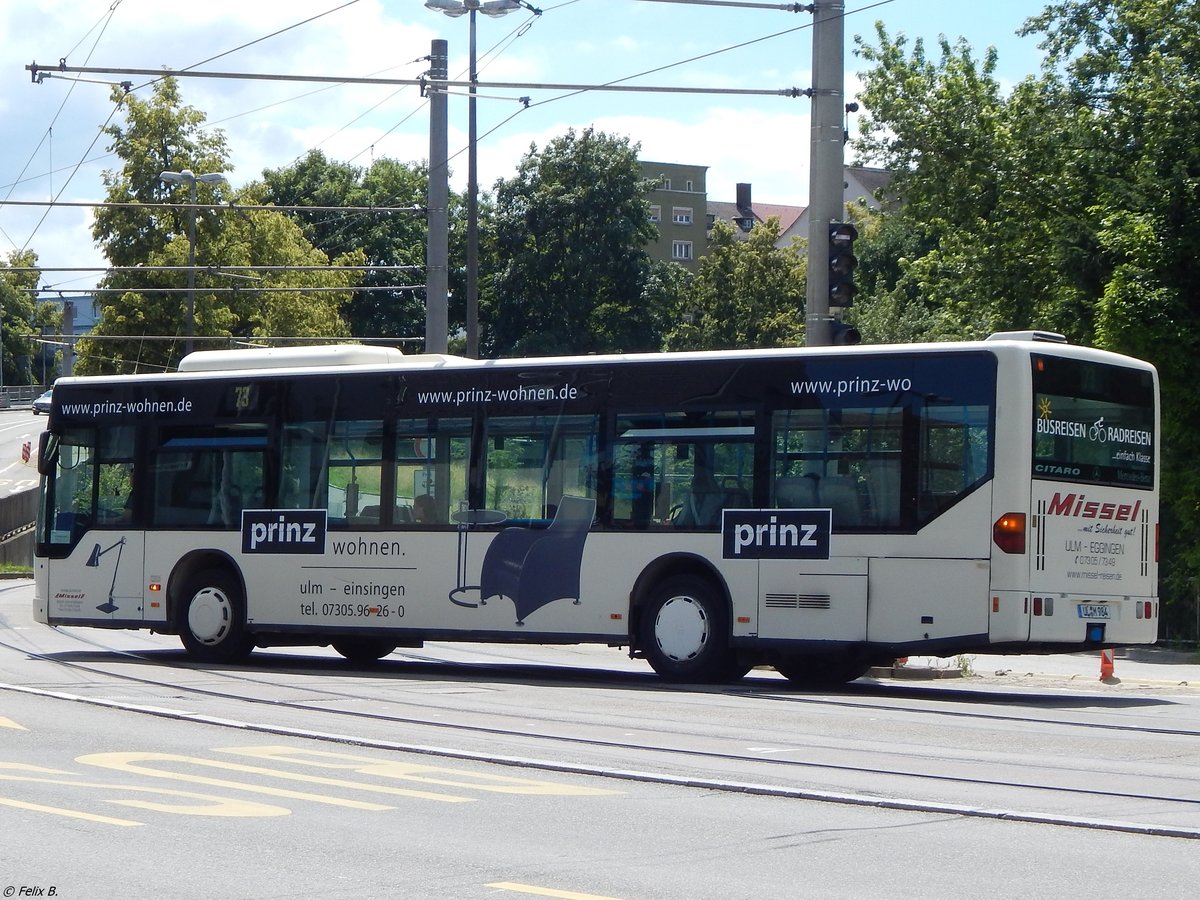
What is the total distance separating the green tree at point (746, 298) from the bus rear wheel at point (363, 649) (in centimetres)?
5188

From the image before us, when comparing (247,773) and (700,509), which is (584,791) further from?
(700,509)

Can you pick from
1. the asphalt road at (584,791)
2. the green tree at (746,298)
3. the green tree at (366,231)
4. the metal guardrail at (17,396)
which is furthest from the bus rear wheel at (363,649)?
the metal guardrail at (17,396)

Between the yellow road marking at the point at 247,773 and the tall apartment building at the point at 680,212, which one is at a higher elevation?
the tall apartment building at the point at 680,212

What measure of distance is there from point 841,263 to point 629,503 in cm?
380

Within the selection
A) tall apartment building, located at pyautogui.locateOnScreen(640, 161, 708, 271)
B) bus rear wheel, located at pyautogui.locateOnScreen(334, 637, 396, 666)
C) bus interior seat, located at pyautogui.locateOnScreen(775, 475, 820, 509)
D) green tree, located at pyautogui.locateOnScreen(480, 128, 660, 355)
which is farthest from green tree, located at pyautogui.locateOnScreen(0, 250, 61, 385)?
bus interior seat, located at pyautogui.locateOnScreen(775, 475, 820, 509)

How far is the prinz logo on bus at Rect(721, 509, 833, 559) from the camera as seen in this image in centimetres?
1509

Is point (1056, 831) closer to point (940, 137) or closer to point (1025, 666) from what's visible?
point (1025, 666)

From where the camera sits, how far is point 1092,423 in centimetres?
1495

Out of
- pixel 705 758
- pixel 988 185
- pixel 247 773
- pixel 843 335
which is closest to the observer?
pixel 247 773

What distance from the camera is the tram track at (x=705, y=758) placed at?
8695 mm

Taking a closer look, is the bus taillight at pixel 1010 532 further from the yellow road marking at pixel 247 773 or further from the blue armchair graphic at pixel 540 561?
the yellow road marking at pixel 247 773

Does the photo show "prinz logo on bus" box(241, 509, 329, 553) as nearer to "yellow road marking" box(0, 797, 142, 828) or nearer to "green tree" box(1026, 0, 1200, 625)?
"yellow road marking" box(0, 797, 142, 828)

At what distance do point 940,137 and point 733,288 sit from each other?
143 ft

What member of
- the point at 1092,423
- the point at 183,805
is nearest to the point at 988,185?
the point at 1092,423
